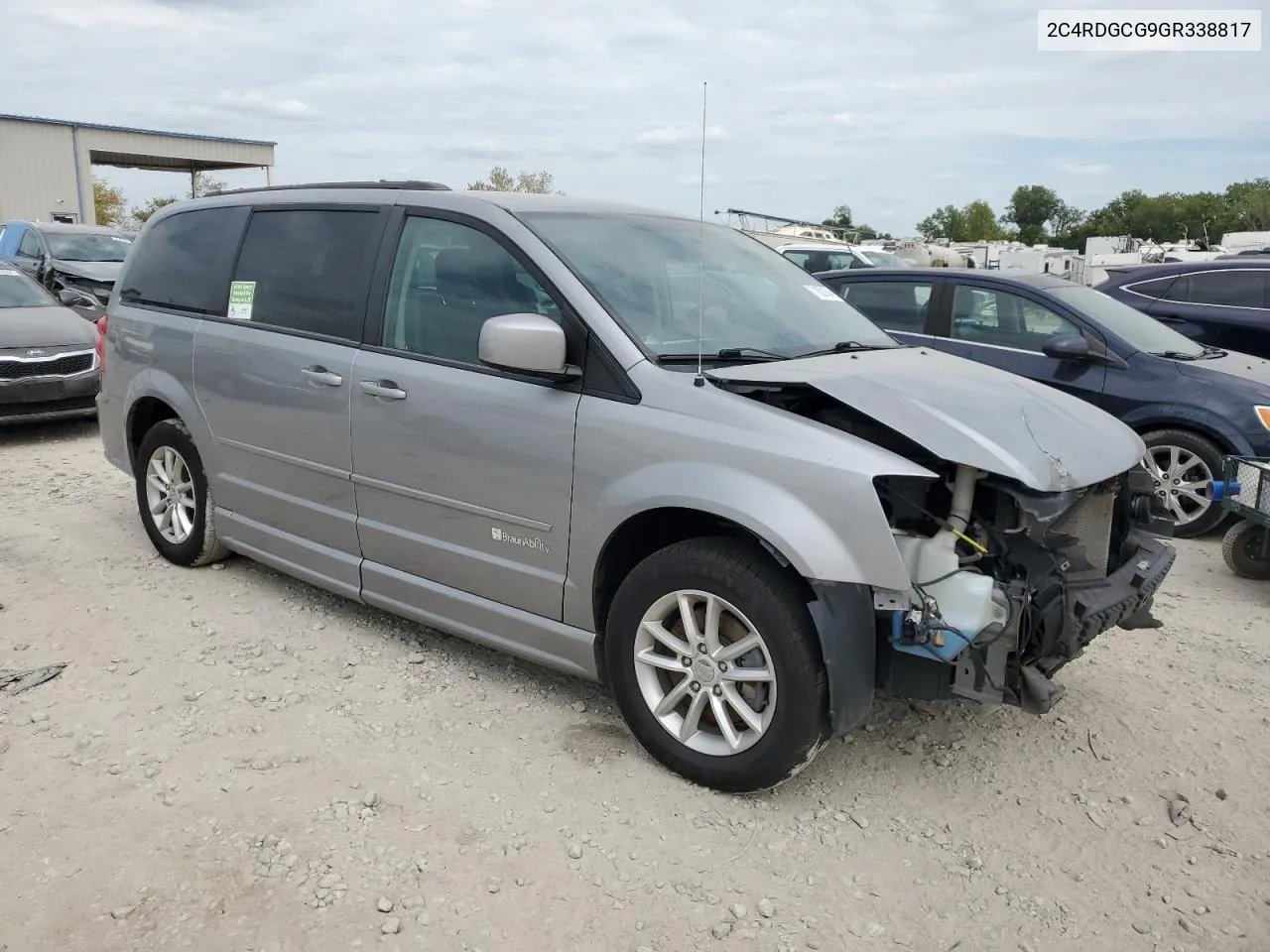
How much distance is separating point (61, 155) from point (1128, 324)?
35.4 m

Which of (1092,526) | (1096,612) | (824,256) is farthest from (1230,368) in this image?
(824,256)

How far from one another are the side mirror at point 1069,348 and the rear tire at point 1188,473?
0.65 metres

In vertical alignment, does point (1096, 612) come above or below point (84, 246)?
below

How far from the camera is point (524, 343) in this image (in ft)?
10.6

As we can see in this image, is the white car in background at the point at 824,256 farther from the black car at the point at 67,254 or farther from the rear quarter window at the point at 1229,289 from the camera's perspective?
the black car at the point at 67,254

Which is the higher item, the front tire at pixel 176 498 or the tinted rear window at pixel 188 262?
the tinted rear window at pixel 188 262

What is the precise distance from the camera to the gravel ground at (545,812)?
8.63 feet

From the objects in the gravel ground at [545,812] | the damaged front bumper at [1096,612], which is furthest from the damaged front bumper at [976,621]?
the gravel ground at [545,812]

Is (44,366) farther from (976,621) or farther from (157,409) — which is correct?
(976,621)

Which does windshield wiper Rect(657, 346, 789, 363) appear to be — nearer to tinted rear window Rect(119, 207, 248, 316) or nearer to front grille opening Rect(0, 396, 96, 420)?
tinted rear window Rect(119, 207, 248, 316)

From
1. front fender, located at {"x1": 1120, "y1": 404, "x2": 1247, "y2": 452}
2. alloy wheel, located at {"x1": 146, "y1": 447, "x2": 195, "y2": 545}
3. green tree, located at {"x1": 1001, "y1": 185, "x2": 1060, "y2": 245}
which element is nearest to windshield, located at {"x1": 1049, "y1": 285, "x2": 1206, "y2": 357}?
front fender, located at {"x1": 1120, "y1": 404, "x2": 1247, "y2": 452}

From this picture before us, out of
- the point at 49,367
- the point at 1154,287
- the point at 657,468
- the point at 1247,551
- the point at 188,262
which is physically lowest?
the point at 1247,551

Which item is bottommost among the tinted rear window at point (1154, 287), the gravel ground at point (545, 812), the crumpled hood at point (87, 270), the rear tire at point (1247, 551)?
the gravel ground at point (545, 812)

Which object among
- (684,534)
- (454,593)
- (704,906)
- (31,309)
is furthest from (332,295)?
(31,309)
